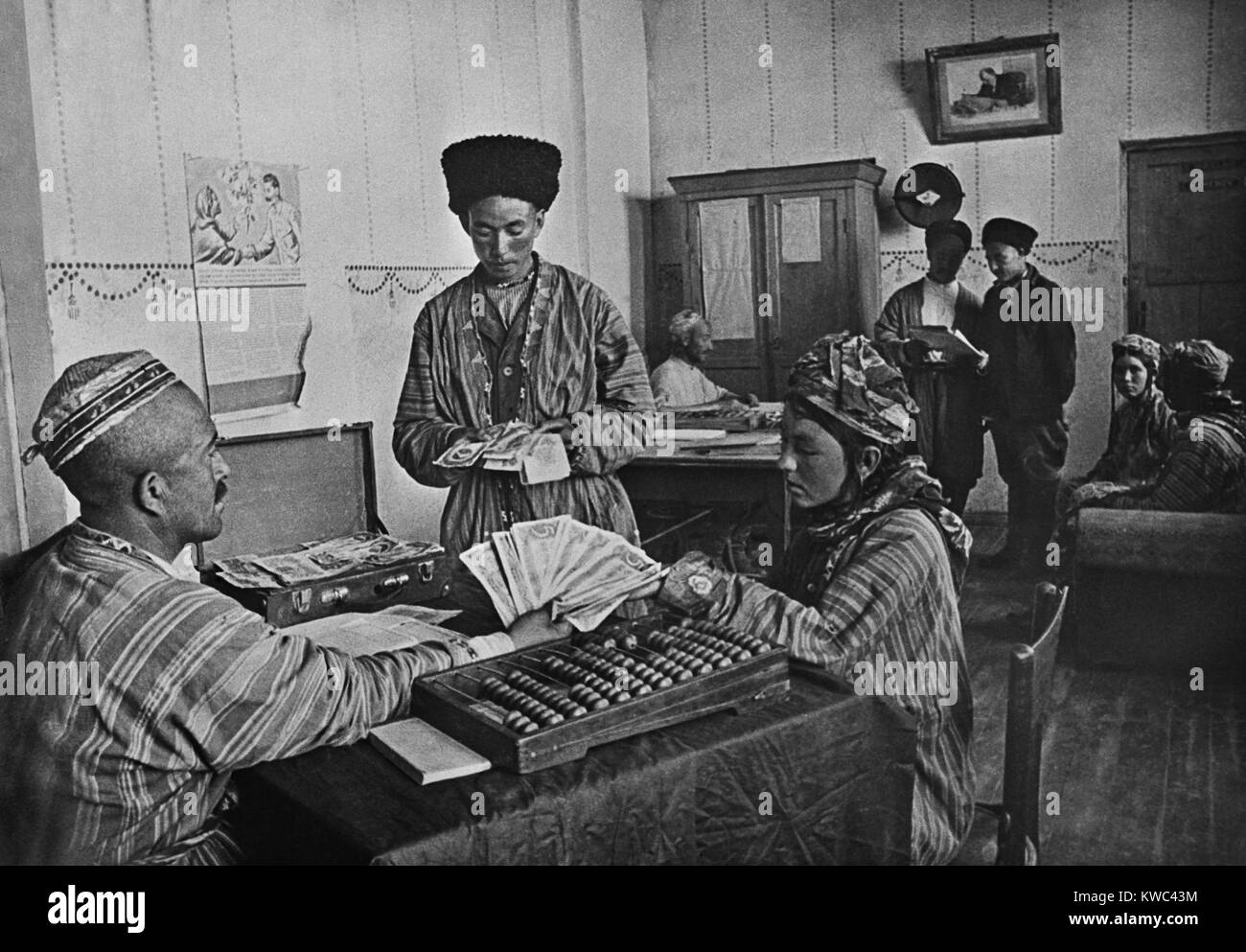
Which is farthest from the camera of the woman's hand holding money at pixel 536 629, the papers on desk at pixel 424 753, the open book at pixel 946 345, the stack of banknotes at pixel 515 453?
the stack of banknotes at pixel 515 453

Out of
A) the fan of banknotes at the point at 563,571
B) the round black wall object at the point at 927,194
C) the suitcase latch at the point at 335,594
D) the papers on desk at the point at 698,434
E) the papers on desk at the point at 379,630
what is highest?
the round black wall object at the point at 927,194

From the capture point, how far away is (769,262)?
279 cm

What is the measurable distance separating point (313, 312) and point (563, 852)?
4.80 feet

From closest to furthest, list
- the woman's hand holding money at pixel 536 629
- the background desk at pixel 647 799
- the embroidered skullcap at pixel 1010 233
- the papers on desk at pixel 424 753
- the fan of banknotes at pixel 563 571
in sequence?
the background desk at pixel 647 799 < the papers on desk at pixel 424 753 < the woman's hand holding money at pixel 536 629 < the fan of banknotes at pixel 563 571 < the embroidered skullcap at pixel 1010 233

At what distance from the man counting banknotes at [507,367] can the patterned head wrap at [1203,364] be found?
1167 millimetres

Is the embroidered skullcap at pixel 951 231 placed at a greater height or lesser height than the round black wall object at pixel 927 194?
lesser

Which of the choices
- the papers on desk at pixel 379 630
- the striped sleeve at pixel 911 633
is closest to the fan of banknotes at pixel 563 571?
the papers on desk at pixel 379 630

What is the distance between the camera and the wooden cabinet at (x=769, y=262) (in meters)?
2.64

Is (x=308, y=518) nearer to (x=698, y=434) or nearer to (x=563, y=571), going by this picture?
(x=563, y=571)

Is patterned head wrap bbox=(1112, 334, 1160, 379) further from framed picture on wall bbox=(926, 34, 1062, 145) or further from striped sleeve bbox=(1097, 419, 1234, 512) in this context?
framed picture on wall bbox=(926, 34, 1062, 145)

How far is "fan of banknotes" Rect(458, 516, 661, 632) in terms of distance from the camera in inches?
92.2

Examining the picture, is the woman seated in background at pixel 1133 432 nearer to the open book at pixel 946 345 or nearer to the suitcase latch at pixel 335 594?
the open book at pixel 946 345
